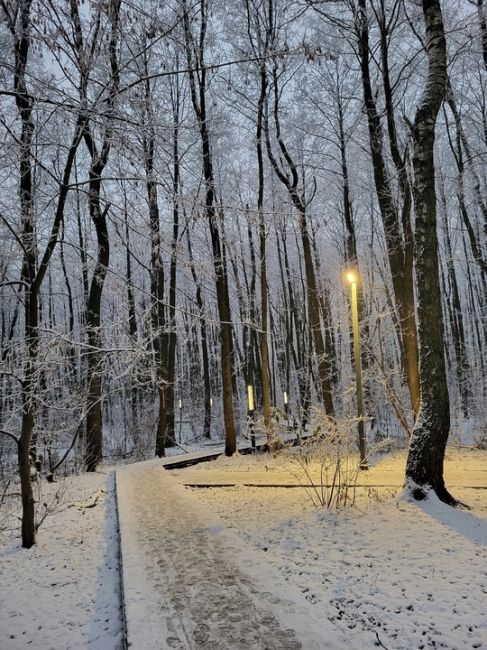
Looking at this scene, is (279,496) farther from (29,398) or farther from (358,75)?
(358,75)

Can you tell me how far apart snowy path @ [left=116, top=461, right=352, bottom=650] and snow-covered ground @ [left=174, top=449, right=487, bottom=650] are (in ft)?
0.90

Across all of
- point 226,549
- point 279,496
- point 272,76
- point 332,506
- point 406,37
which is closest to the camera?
point 226,549

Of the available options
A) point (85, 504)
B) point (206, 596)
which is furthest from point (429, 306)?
point (85, 504)

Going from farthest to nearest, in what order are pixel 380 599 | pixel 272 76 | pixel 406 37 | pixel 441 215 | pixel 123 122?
1. pixel 441 215
2. pixel 272 76
3. pixel 406 37
4. pixel 123 122
5. pixel 380 599

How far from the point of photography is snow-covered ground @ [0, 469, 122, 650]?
11.5ft

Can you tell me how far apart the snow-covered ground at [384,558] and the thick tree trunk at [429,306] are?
1.69ft

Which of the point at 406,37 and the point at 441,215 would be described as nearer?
the point at 406,37

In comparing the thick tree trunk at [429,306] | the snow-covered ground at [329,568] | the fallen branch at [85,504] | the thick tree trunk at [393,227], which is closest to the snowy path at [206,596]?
the snow-covered ground at [329,568]

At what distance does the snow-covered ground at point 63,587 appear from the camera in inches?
138

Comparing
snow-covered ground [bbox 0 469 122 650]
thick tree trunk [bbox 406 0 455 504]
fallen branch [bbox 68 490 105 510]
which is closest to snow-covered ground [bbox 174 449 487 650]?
thick tree trunk [bbox 406 0 455 504]

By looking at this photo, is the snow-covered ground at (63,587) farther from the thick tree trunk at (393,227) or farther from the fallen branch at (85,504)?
the thick tree trunk at (393,227)

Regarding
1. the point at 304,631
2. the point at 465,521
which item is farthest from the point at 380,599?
the point at 465,521

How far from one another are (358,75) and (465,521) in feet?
51.7

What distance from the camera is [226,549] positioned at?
4863 millimetres
